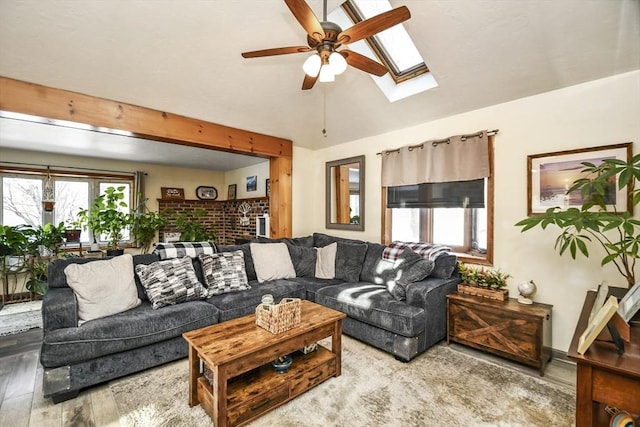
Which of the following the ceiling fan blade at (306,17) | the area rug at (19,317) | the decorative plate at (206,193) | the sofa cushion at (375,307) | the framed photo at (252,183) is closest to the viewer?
the ceiling fan blade at (306,17)

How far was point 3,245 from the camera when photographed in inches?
145

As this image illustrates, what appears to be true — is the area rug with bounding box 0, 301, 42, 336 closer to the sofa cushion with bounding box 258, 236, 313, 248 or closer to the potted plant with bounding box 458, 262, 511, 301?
the sofa cushion with bounding box 258, 236, 313, 248

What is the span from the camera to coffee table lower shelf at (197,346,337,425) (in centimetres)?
169

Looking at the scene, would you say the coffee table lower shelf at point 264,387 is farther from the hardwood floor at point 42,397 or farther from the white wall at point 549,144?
the white wall at point 549,144

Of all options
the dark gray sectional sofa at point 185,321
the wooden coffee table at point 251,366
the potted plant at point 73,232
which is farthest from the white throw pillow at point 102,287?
the potted plant at point 73,232

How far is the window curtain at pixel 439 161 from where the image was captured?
9.60 feet

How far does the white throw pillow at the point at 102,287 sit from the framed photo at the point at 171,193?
3806 mm

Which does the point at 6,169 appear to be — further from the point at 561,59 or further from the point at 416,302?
the point at 561,59

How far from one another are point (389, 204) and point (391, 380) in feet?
7.07

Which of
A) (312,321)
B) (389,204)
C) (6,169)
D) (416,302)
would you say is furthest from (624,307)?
(6,169)

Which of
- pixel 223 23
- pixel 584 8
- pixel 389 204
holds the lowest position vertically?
pixel 389 204

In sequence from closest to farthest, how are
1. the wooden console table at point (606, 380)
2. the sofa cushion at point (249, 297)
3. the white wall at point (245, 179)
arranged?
the wooden console table at point (606, 380)
the sofa cushion at point (249, 297)
the white wall at point (245, 179)

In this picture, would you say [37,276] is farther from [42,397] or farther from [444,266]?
[444,266]

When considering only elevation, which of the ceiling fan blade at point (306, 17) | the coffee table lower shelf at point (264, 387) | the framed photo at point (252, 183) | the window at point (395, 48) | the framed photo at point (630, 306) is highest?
the window at point (395, 48)
